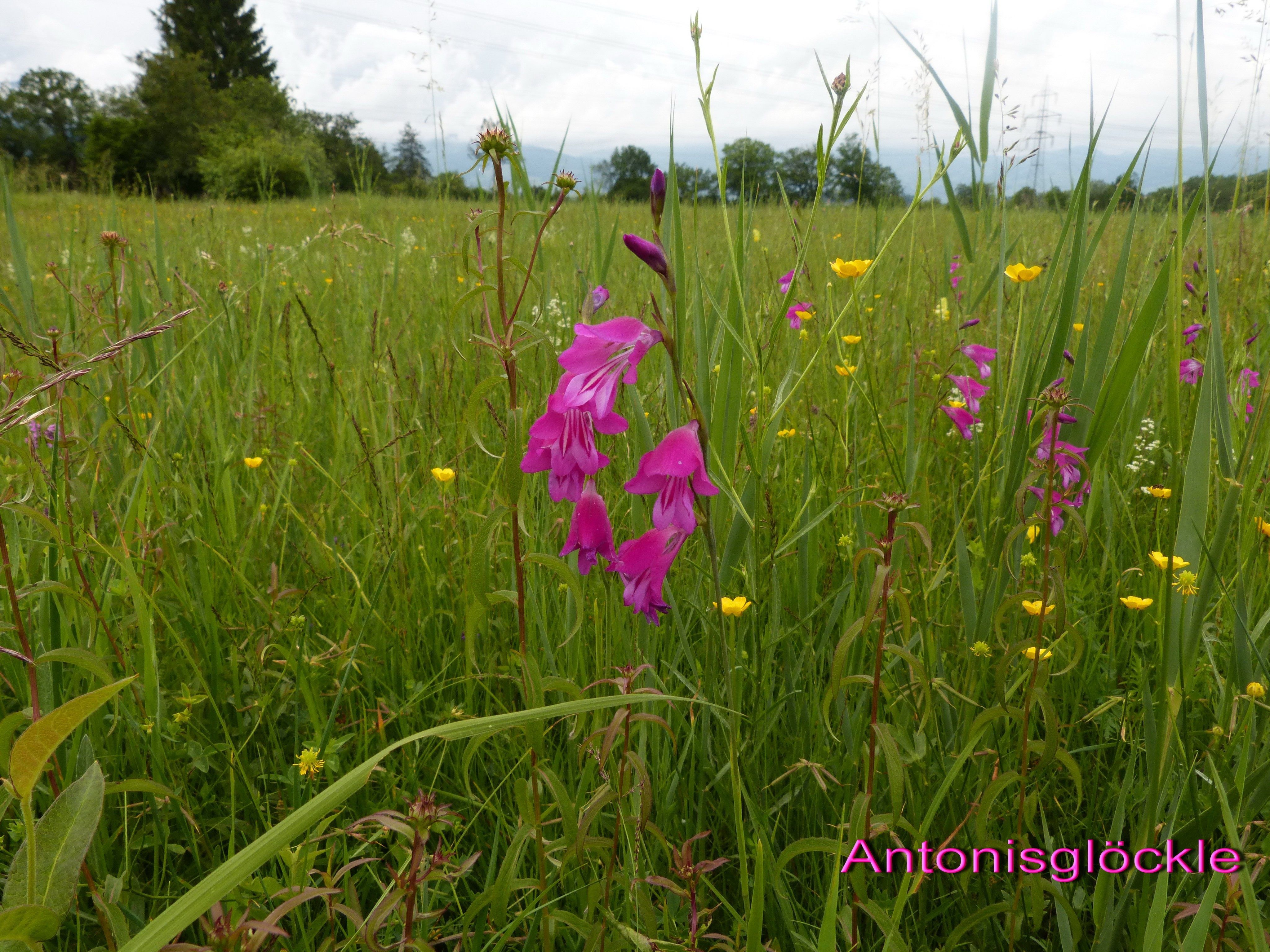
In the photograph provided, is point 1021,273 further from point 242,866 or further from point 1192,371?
point 242,866

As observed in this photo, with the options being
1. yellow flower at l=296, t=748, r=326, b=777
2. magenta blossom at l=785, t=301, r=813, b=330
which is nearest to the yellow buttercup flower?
magenta blossom at l=785, t=301, r=813, b=330

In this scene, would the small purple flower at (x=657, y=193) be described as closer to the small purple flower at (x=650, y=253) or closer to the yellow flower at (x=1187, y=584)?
the small purple flower at (x=650, y=253)

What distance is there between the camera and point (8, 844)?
→ 1.17 m

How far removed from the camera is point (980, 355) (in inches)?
85.1

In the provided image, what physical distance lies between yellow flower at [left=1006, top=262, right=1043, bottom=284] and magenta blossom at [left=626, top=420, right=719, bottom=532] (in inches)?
51.0

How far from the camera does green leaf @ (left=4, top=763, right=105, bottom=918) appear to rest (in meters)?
0.65

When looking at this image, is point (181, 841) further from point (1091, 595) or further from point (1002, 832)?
point (1091, 595)

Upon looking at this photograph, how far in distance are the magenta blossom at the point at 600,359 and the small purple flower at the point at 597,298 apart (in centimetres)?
10

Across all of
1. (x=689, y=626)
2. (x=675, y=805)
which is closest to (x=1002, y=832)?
(x=675, y=805)

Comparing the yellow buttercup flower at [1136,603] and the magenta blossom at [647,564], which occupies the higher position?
the magenta blossom at [647,564]

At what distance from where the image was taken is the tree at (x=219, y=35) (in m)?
50.3

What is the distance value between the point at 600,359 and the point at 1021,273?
4.69 feet

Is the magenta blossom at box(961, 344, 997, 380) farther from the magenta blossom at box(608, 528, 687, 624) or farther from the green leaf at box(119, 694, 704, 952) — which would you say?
the green leaf at box(119, 694, 704, 952)

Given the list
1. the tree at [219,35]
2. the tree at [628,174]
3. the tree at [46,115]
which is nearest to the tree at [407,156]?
the tree at [628,174]
